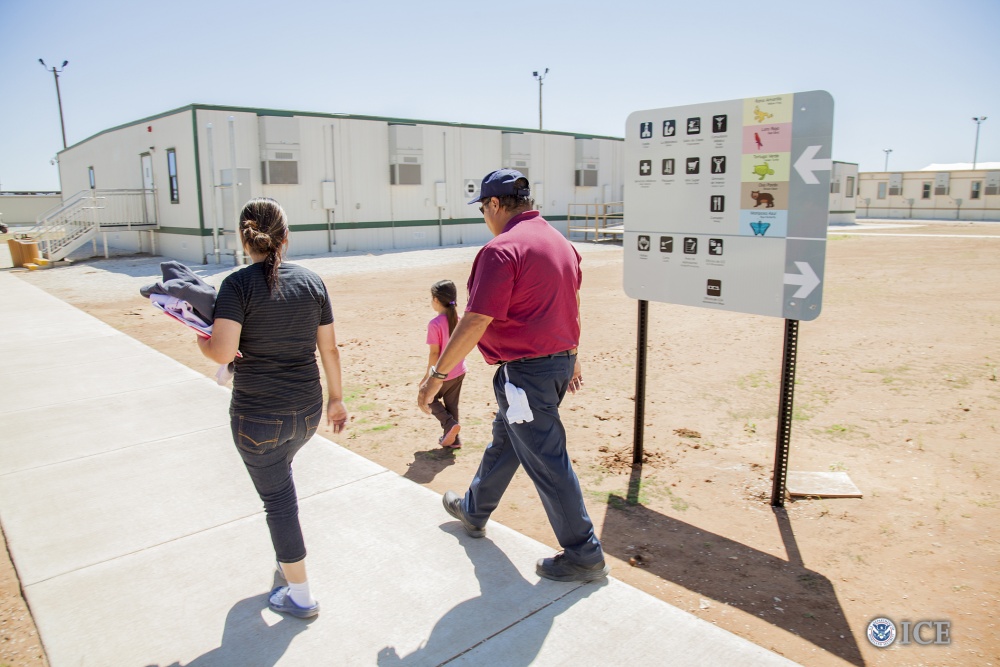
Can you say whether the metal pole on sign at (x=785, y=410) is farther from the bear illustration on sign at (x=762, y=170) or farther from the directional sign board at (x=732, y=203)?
the bear illustration on sign at (x=762, y=170)

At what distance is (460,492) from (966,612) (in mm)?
2760

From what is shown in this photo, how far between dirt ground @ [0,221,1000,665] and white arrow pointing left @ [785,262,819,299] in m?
1.35

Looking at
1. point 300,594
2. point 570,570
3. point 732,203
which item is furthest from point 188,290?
point 732,203

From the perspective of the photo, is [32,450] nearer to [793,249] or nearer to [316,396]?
[316,396]

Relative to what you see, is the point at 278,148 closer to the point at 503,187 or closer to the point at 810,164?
the point at 503,187

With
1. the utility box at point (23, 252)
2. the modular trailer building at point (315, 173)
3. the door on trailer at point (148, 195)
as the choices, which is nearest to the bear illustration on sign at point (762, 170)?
the modular trailer building at point (315, 173)

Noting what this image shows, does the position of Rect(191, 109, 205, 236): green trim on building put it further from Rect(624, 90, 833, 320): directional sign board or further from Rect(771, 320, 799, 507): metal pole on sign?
Rect(771, 320, 799, 507): metal pole on sign

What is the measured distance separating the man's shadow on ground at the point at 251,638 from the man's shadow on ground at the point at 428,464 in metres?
1.62

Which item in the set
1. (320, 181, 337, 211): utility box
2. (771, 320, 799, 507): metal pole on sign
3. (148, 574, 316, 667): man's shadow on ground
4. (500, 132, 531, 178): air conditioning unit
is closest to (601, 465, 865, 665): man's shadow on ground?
(771, 320, 799, 507): metal pole on sign

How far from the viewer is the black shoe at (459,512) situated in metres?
3.75

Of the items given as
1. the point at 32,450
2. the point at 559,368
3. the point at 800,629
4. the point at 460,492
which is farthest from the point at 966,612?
the point at 32,450

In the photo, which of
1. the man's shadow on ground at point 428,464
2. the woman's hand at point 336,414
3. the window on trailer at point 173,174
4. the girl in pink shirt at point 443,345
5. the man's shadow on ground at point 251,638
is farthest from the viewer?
the window on trailer at point 173,174

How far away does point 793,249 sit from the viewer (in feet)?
12.9

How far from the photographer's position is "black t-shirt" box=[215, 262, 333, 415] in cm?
272
